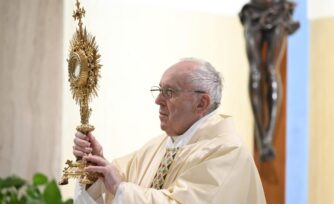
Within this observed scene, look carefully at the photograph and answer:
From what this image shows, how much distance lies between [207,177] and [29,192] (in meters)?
1.76

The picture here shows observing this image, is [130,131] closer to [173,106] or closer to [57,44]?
[57,44]

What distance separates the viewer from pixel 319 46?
12.1 ft

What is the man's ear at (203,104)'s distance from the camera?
9.94ft

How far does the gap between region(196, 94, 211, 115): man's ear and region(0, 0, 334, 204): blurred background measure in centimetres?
61

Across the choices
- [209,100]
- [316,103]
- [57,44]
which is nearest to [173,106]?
[209,100]

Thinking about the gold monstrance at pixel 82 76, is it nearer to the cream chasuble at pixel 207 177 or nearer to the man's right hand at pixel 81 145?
the man's right hand at pixel 81 145

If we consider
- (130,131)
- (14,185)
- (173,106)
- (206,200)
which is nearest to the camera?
(14,185)

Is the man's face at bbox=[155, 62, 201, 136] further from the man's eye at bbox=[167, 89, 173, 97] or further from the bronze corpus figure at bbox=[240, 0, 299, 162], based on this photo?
the bronze corpus figure at bbox=[240, 0, 299, 162]

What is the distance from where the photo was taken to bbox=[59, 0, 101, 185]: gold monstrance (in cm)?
260

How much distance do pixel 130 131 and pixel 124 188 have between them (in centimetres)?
205

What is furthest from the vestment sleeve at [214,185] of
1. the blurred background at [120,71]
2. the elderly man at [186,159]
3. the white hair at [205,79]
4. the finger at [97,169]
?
the blurred background at [120,71]

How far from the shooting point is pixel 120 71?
4695 mm

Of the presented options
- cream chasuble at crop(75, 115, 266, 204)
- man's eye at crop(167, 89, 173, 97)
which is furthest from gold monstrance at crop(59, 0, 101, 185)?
man's eye at crop(167, 89, 173, 97)

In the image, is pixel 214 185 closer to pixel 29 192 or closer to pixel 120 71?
pixel 29 192
